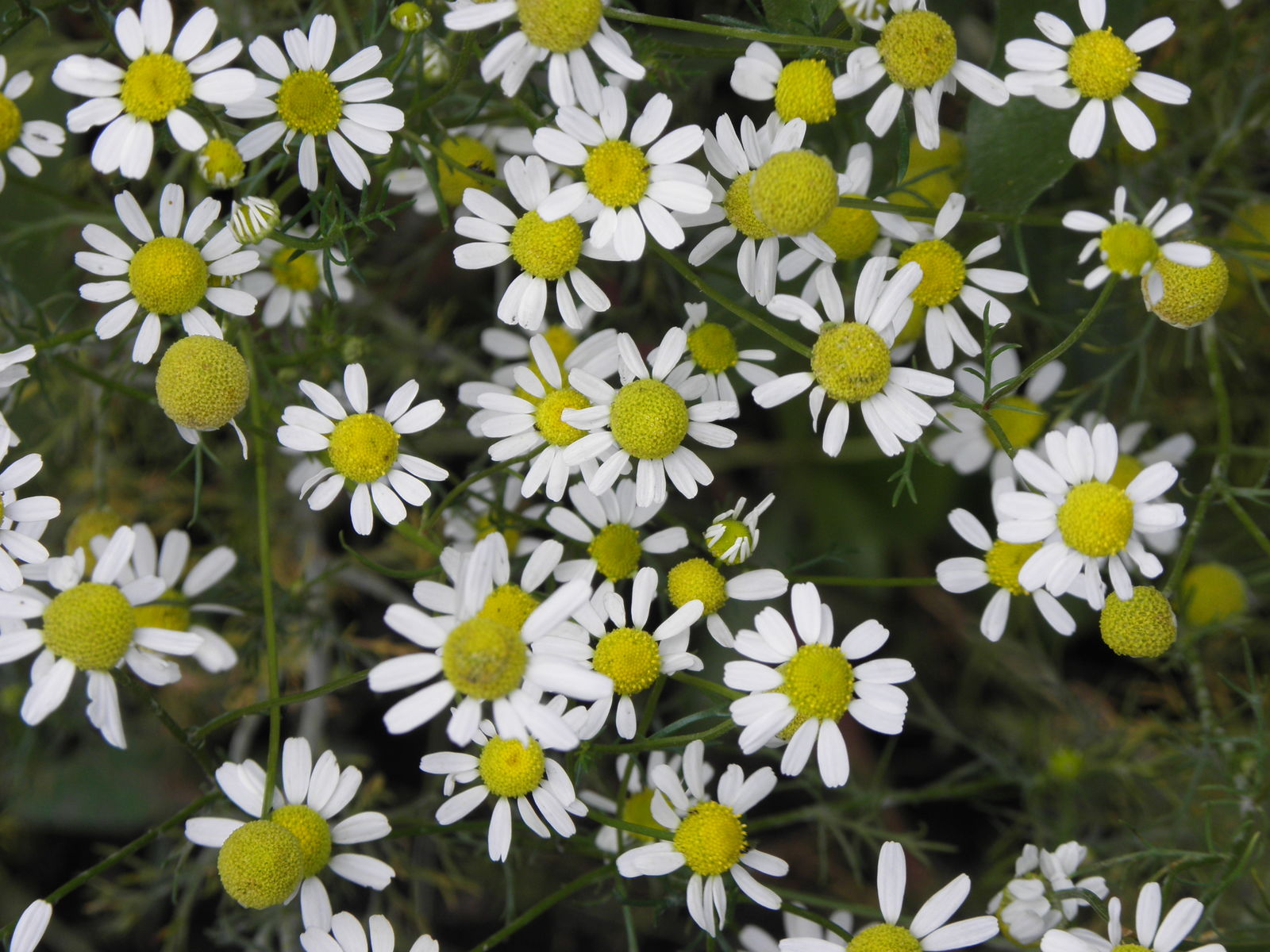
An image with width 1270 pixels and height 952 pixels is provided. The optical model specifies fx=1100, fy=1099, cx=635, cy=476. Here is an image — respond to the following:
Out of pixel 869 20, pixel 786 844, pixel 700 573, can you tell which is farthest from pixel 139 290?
pixel 786 844

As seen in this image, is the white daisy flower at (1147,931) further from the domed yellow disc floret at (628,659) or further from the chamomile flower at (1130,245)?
the chamomile flower at (1130,245)

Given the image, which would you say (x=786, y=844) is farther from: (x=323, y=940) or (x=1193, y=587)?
(x=323, y=940)

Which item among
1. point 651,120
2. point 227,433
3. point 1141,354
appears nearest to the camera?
point 651,120

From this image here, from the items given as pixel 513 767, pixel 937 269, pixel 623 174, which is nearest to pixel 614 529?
pixel 513 767

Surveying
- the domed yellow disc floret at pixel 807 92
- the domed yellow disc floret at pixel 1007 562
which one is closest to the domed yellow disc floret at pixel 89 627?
the domed yellow disc floret at pixel 807 92

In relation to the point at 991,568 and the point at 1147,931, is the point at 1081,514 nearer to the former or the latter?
the point at 991,568
